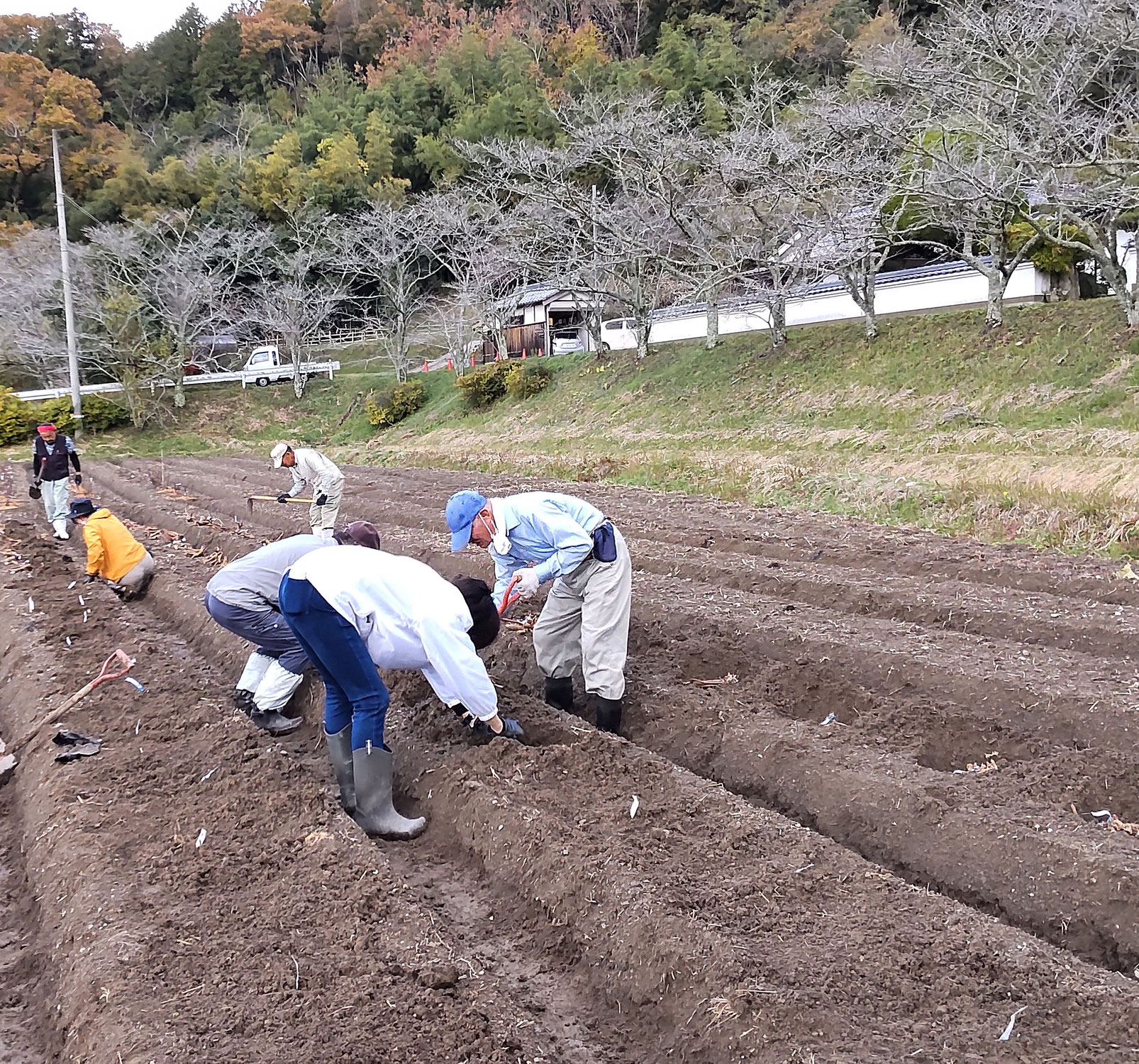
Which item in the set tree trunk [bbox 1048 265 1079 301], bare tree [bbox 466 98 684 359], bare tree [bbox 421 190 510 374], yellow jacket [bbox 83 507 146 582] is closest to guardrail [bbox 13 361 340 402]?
bare tree [bbox 421 190 510 374]

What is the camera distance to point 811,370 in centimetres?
1827

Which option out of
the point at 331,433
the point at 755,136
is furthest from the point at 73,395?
the point at 755,136

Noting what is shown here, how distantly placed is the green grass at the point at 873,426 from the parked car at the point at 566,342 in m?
5.96

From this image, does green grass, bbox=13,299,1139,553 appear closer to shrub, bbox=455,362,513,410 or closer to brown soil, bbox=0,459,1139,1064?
shrub, bbox=455,362,513,410

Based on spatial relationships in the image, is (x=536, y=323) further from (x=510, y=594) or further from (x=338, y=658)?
(x=338, y=658)

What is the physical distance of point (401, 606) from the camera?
12.4 ft

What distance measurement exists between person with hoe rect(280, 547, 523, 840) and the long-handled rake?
1.91 m

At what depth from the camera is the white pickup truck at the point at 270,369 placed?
33906mm

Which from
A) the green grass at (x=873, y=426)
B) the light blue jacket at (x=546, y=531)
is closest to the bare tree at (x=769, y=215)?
the green grass at (x=873, y=426)

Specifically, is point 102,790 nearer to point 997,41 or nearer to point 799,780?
point 799,780

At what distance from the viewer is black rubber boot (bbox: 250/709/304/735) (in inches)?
212

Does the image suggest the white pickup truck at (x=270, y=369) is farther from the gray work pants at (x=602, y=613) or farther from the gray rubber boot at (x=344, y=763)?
the gray rubber boot at (x=344, y=763)

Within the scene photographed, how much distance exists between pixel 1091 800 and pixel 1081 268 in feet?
59.7

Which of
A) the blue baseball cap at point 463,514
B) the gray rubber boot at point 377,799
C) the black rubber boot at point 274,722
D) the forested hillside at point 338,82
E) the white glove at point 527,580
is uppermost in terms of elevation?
the forested hillside at point 338,82
